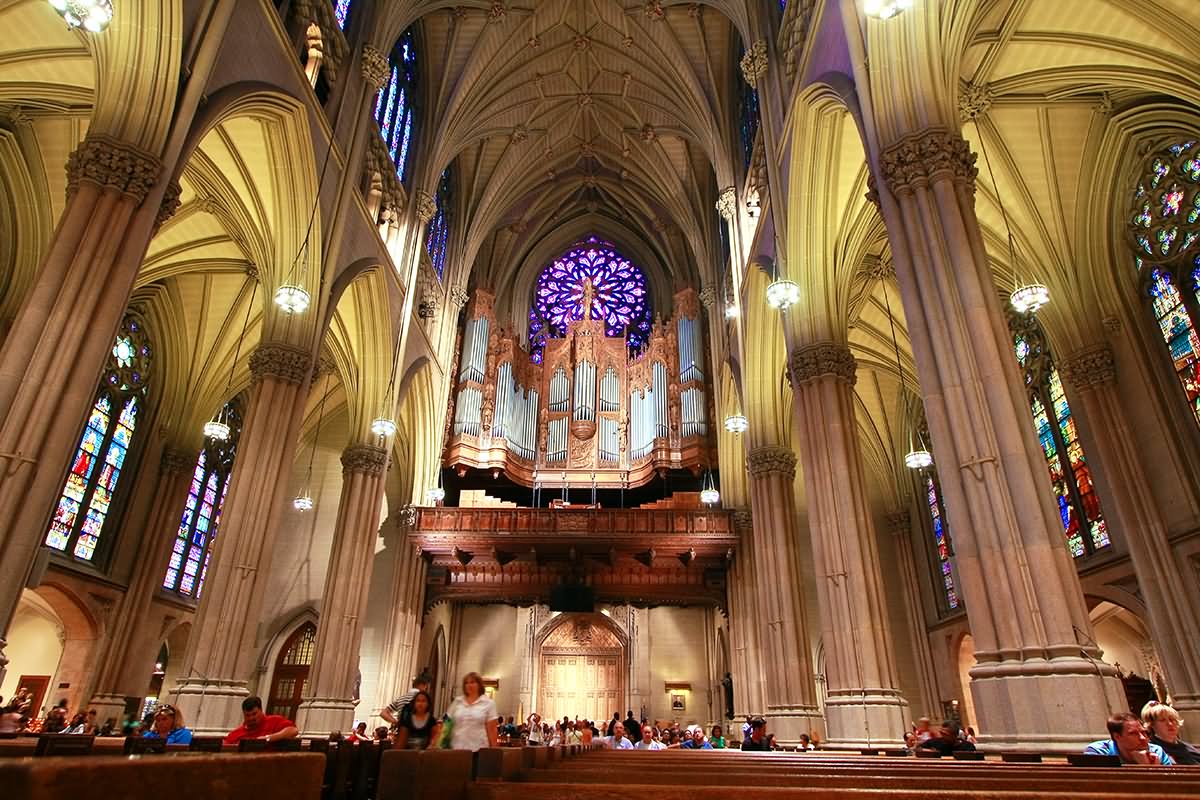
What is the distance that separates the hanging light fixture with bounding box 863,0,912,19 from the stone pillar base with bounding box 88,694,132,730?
1885cm

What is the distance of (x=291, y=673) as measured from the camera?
67.7 ft

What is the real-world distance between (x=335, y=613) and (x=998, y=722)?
11539 mm

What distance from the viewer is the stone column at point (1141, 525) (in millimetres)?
11117

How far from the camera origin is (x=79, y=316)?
7.01m

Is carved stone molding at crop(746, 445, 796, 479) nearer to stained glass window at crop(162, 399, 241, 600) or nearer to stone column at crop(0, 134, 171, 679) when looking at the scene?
stone column at crop(0, 134, 171, 679)

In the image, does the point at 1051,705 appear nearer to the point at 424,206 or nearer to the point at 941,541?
the point at 424,206

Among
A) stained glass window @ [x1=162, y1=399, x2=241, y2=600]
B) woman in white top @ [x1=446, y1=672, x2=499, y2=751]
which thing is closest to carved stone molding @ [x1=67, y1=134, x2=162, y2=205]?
woman in white top @ [x1=446, y1=672, x2=499, y2=751]

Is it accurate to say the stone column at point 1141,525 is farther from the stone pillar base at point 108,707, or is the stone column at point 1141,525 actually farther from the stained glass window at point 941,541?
the stone pillar base at point 108,707

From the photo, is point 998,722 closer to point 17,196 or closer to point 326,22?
point 326,22

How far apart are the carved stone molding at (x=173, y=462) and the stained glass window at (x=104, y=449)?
32.4 inches

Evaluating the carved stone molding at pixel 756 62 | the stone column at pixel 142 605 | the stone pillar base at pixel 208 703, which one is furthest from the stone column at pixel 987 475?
the stone column at pixel 142 605

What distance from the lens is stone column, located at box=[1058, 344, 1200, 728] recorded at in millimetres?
11117

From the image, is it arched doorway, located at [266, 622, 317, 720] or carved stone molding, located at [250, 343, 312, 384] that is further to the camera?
arched doorway, located at [266, 622, 317, 720]

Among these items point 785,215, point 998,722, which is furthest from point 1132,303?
point 998,722
